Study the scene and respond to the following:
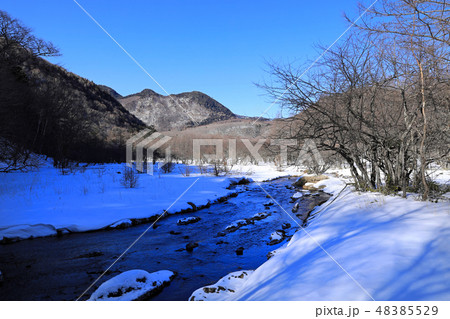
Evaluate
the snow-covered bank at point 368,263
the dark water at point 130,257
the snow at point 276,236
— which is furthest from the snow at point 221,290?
the snow at point 276,236

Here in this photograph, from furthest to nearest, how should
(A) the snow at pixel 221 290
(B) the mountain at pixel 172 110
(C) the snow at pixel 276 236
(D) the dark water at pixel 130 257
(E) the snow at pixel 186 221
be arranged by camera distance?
(B) the mountain at pixel 172 110
(E) the snow at pixel 186 221
(C) the snow at pixel 276 236
(D) the dark water at pixel 130 257
(A) the snow at pixel 221 290

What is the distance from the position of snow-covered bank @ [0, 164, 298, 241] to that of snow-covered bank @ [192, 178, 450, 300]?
18.6 ft

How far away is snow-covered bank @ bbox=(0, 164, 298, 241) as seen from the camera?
6.95 meters

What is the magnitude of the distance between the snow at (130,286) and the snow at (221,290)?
83 cm

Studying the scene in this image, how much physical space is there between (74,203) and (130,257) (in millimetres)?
4744

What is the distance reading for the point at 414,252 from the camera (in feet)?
9.43

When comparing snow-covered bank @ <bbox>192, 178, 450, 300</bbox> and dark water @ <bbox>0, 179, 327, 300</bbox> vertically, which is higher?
snow-covered bank @ <bbox>192, 178, 450, 300</bbox>

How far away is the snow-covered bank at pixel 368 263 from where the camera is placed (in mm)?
2326

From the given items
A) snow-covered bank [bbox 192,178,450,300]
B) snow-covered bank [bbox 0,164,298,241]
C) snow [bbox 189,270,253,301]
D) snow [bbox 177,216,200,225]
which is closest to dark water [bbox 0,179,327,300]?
snow [bbox 177,216,200,225]

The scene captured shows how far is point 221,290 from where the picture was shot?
145 inches

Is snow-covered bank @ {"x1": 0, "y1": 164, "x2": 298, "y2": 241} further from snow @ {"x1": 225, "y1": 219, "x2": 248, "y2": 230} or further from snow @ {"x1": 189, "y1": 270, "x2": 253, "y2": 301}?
snow @ {"x1": 189, "y1": 270, "x2": 253, "y2": 301}
